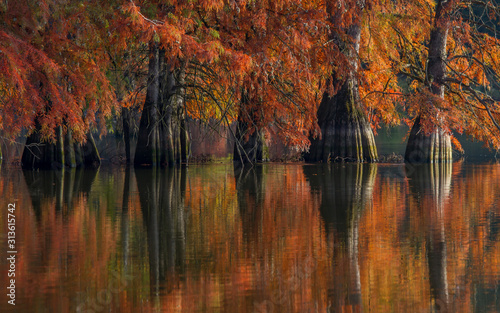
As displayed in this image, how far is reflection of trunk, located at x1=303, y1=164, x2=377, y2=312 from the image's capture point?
205 inches

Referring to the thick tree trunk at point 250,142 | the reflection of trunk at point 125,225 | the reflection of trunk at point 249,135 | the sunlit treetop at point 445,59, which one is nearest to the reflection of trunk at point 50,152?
the reflection of trunk at point 249,135

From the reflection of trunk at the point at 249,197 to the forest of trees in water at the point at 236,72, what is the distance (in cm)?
155

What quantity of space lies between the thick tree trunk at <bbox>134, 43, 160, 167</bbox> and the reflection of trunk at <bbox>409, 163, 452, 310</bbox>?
729 cm

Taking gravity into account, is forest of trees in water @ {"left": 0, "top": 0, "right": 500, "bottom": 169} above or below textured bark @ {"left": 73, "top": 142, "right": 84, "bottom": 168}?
above

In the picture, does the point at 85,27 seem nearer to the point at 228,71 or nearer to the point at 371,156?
the point at 228,71

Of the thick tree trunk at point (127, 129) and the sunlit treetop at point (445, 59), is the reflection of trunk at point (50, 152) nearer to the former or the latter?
the thick tree trunk at point (127, 129)

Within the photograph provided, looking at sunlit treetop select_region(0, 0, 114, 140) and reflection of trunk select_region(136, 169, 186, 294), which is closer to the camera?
reflection of trunk select_region(136, 169, 186, 294)

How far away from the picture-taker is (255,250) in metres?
6.84

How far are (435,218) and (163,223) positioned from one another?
132 inches

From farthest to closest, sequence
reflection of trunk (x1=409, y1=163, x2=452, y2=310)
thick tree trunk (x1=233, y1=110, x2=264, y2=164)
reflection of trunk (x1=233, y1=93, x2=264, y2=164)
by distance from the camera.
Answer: thick tree trunk (x1=233, y1=110, x2=264, y2=164)
reflection of trunk (x1=233, y1=93, x2=264, y2=164)
reflection of trunk (x1=409, y1=163, x2=452, y2=310)

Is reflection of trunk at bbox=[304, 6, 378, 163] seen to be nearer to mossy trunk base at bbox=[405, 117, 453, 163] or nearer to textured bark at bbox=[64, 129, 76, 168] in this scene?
mossy trunk base at bbox=[405, 117, 453, 163]

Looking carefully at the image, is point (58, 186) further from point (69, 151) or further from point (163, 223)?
point (69, 151)

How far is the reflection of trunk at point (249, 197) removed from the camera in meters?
8.31

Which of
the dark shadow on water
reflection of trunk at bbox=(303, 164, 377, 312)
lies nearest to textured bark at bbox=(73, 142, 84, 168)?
the dark shadow on water
